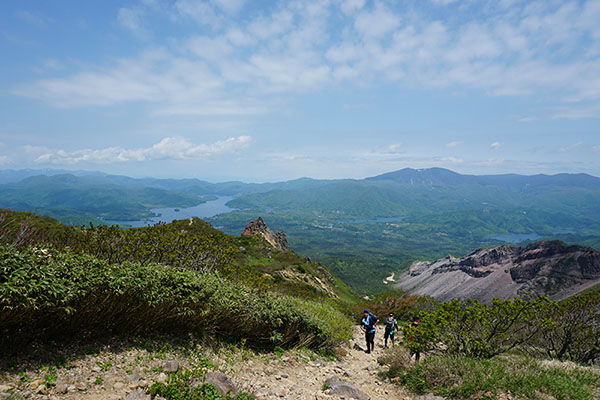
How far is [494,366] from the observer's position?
8375 mm

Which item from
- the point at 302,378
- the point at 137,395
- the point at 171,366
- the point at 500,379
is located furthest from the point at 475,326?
the point at 137,395

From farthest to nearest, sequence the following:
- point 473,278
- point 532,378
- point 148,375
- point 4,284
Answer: point 473,278 → point 532,378 → point 148,375 → point 4,284

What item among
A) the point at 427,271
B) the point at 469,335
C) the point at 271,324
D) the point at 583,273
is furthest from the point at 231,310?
the point at 427,271

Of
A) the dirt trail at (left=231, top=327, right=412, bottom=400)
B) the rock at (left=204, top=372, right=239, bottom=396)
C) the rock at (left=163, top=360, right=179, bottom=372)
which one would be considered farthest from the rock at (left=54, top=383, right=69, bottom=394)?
the dirt trail at (left=231, top=327, right=412, bottom=400)

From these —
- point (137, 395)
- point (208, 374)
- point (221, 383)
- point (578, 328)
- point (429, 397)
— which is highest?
point (137, 395)

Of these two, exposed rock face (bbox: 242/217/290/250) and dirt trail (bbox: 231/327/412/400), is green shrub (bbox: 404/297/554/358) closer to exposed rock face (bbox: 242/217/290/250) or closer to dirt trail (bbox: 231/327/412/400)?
dirt trail (bbox: 231/327/412/400)

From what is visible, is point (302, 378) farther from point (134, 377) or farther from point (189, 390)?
point (134, 377)

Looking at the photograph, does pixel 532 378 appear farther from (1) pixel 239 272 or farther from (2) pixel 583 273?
(2) pixel 583 273

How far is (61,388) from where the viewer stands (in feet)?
17.7

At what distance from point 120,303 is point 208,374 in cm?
292

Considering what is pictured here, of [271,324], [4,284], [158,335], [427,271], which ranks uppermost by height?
[4,284]

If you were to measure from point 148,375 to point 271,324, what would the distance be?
15.6ft

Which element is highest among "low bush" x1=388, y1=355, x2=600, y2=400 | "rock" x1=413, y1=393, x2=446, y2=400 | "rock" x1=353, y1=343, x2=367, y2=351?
"low bush" x1=388, y1=355, x2=600, y2=400

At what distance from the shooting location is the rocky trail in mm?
5457
